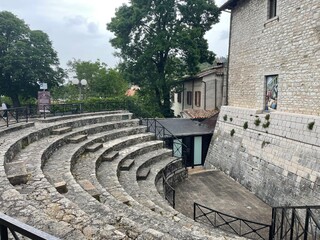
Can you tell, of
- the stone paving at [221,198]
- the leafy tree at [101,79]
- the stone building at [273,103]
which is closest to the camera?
the stone building at [273,103]

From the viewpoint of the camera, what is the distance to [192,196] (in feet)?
34.8

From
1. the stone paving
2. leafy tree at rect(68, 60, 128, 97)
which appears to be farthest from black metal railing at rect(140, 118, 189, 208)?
leafy tree at rect(68, 60, 128, 97)

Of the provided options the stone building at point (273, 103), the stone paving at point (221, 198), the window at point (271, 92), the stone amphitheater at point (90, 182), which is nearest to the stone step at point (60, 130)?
the stone amphitheater at point (90, 182)

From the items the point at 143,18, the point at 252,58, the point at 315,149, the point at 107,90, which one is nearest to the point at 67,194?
the point at 315,149

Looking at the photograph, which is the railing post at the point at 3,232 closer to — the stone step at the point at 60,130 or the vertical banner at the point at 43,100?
the stone step at the point at 60,130

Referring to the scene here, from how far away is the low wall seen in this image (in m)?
8.70

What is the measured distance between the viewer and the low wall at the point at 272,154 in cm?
870

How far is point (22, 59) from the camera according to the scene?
20.2m

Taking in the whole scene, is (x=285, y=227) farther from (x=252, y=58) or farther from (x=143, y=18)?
(x=143, y=18)

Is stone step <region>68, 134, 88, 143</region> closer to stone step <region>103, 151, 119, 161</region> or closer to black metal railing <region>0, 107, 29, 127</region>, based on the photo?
stone step <region>103, 151, 119, 161</region>

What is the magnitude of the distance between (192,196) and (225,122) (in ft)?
18.5

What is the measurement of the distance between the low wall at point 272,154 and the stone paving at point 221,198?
1.60 ft

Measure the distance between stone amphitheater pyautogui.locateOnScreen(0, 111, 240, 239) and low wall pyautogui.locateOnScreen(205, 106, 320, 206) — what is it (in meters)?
3.62

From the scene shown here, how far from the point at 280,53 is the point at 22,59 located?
19.3 metres
